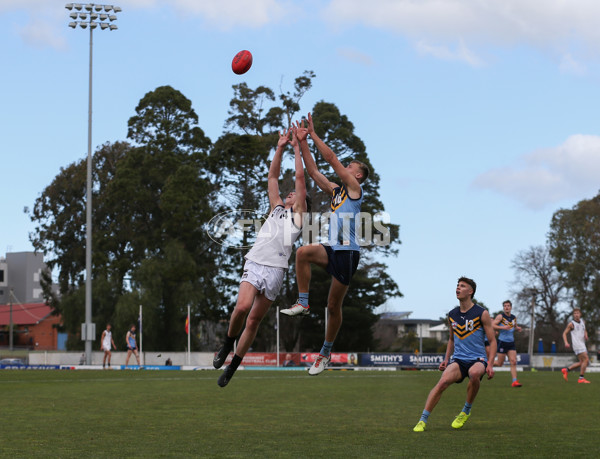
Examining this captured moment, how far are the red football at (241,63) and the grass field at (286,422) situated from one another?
4800 mm

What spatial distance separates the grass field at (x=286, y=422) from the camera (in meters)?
11.1

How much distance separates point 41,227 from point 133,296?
19071 millimetres

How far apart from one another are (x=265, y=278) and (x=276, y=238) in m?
0.54

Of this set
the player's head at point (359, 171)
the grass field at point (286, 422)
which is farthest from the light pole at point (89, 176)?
the player's head at point (359, 171)

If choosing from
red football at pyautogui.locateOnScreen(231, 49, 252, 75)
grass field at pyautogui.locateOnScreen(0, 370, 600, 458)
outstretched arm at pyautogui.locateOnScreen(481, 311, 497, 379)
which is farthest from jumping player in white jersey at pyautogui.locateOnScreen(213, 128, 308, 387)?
outstretched arm at pyautogui.locateOnScreen(481, 311, 497, 379)

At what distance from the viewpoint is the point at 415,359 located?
46.4 m

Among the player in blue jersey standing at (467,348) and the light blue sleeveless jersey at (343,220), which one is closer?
the light blue sleeveless jersey at (343,220)

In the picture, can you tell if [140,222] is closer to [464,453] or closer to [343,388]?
[343,388]

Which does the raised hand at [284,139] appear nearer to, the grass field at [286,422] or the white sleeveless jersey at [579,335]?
the grass field at [286,422]

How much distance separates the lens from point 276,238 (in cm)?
1038

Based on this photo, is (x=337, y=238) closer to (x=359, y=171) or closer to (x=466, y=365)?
(x=359, y=171)

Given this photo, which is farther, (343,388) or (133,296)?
(133,296)

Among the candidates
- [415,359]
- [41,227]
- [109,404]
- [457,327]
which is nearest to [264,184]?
[415,359]

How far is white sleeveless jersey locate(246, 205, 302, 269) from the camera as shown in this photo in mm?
10273
